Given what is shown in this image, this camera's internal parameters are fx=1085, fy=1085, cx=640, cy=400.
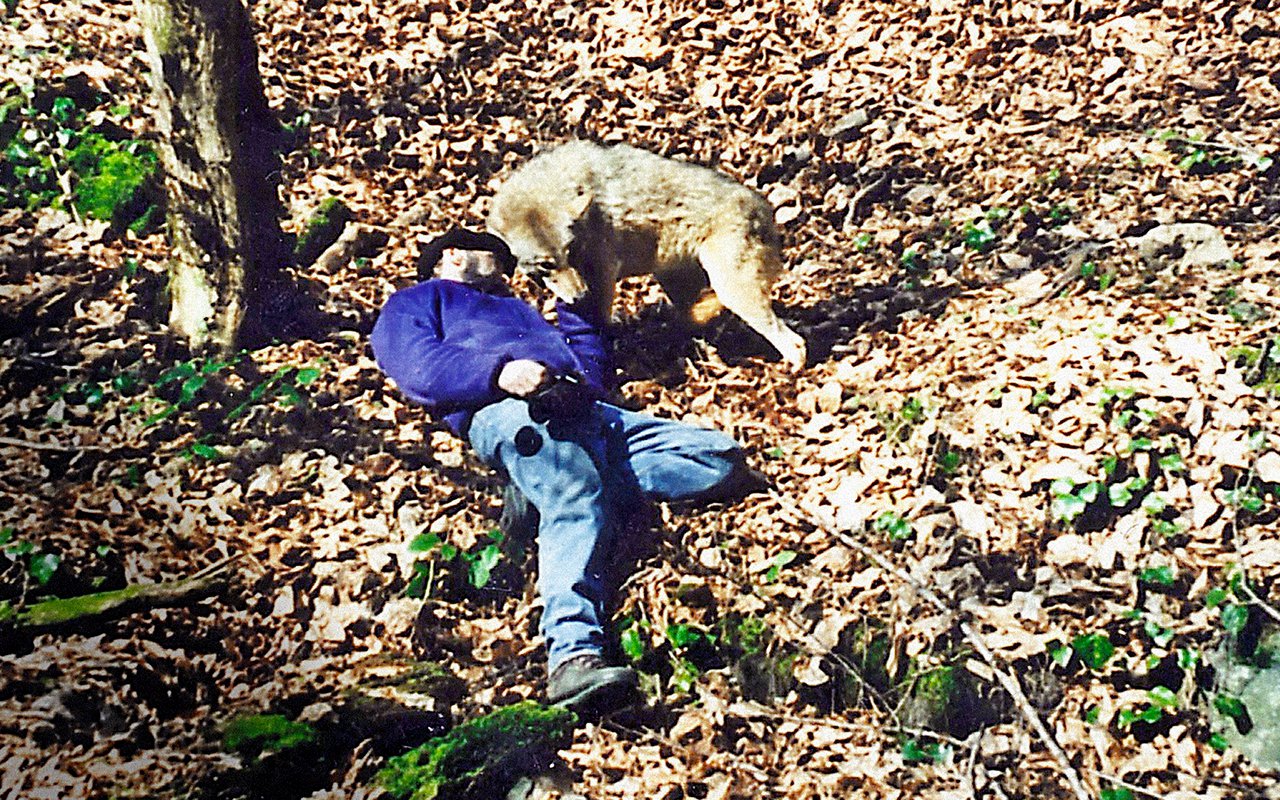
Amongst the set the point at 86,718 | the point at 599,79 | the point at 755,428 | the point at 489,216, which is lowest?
the point at 86,718

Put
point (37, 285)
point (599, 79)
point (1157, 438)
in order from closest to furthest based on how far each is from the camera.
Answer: point (1157, 438) → point (37, 285) → point (599, 79)

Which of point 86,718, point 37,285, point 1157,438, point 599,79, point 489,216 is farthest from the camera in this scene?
point 599,79

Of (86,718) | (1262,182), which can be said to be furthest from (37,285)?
(1262,182)

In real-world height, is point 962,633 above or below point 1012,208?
below

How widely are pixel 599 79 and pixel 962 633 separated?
253 cm

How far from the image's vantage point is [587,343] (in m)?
3.84

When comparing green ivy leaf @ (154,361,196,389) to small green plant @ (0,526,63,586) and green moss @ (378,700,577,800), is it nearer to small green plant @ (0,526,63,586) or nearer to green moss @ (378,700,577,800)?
small green plant @ (0,526,63,586)

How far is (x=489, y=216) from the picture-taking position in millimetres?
4043

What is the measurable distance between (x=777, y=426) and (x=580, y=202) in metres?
1.23

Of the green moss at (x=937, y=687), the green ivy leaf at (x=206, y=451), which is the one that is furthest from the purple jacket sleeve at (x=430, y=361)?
the green moss at (x=937, y=687)

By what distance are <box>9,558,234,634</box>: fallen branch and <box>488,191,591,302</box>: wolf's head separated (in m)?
1.51

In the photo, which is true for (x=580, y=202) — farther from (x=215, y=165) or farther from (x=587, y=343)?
(x=215, y=165)

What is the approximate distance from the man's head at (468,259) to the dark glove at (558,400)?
0.55 meters

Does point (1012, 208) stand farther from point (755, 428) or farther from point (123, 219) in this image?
point (123, 219)
